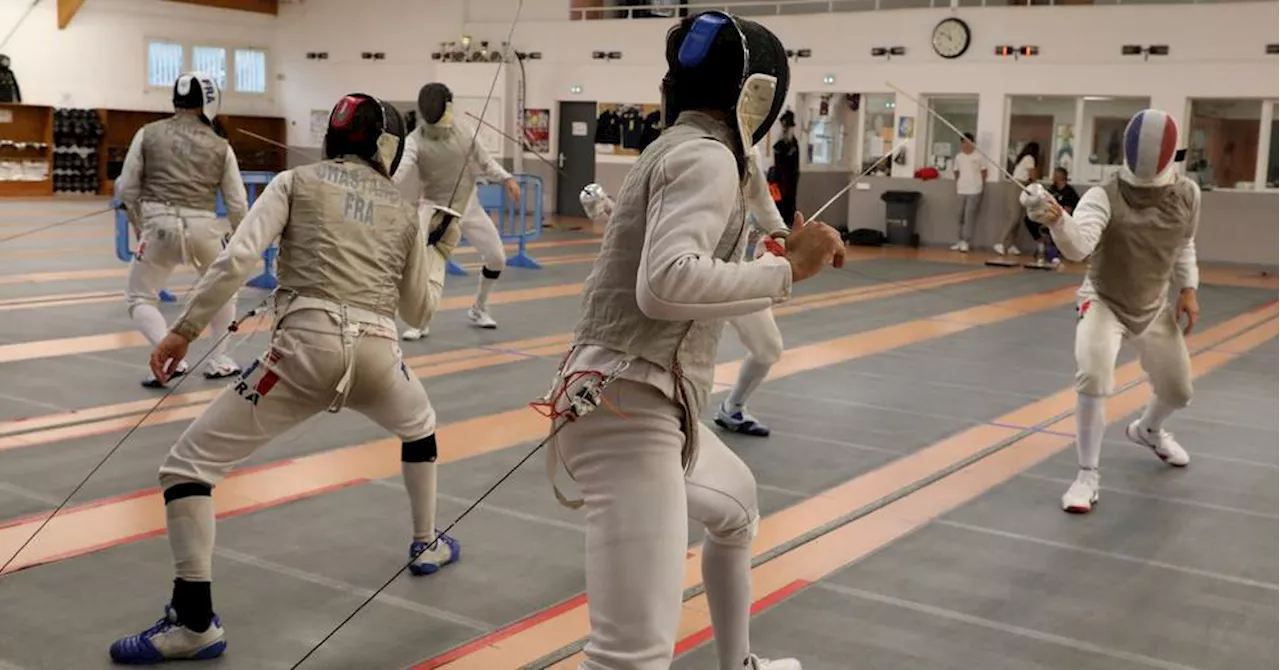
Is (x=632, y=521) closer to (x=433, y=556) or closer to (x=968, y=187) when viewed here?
(x=433, y=556)

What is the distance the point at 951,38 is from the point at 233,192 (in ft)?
43.6

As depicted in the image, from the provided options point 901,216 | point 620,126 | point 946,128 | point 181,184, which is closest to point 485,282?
point 181,184

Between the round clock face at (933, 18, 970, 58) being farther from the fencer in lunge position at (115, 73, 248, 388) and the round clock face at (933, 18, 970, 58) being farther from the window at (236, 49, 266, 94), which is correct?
the window at (236, 49, 266, 94)

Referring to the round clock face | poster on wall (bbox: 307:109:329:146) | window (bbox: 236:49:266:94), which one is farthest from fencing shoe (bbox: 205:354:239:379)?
window (bbox: 236:49:266:94)

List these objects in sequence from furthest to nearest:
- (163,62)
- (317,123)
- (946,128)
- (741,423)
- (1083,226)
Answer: (317,123)
(163,62)
(946,128)
(741,423)
(1083,226)

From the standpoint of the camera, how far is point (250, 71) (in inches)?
979

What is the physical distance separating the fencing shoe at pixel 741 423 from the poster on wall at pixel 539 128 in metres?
15.8

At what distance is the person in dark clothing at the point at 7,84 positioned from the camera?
2075 centimetres

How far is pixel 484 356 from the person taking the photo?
26.0 feet

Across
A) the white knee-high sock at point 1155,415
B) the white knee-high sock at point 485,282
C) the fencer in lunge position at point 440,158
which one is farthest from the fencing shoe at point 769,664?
the white knee-high sock at point 485,282

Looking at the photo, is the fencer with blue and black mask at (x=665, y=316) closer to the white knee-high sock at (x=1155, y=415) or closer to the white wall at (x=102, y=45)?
the white knee-high sock at (x=1155, y=415)

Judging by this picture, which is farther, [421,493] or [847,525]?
[847,525]

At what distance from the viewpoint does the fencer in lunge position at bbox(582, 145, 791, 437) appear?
464 centimetres

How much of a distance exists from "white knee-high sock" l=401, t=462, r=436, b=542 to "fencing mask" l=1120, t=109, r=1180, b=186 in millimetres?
2985
